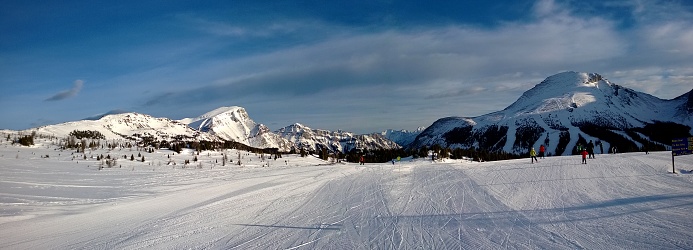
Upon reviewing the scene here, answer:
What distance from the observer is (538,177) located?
72.6 ft

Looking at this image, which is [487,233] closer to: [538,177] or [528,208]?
[528,208]

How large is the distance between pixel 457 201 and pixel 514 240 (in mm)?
6329

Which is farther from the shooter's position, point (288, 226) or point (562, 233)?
point (288, 226)

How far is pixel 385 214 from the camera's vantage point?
14023mm

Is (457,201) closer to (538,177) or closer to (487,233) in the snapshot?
(487,233)

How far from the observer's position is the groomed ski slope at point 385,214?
33.2 feet

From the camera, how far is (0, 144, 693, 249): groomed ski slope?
399 inches

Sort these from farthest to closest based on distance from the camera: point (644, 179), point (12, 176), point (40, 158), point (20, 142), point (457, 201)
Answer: point (20, 142)
point (40, 158)
point (12, 176)
point (644, 179)
point (457, 201)

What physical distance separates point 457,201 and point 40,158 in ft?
141

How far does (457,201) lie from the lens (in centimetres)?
1595

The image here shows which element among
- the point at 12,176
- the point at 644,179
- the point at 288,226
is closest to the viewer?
the point at 288,226

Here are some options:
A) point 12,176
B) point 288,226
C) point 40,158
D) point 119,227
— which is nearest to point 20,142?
point 40,158

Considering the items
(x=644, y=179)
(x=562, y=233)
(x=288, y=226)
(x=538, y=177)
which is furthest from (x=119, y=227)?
(x=644, y=179)

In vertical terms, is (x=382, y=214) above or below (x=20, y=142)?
below
